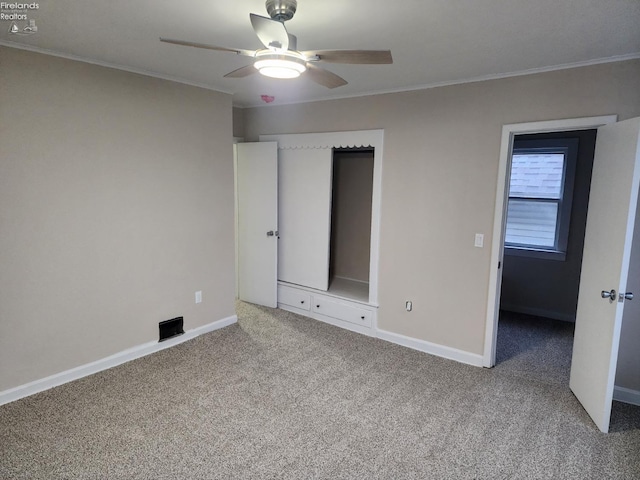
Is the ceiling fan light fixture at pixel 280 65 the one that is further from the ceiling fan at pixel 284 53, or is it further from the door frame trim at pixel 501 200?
the door frame trim at pixel 501 200

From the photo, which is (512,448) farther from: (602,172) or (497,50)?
(497,50)

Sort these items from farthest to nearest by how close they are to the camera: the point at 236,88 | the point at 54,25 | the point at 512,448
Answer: the point at 236,88 → the point at 512,448 → the point at 54,25

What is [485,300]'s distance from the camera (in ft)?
11.0

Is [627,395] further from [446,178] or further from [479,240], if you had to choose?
[446,178]

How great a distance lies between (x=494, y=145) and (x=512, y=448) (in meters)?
2.18

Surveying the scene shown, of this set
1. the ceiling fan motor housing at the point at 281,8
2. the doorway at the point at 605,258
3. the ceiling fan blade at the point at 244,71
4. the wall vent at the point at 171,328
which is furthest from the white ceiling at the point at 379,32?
the wall vent at the point at 171,328

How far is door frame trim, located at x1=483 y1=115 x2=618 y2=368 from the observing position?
2838 mm

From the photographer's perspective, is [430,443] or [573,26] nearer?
[573,26]

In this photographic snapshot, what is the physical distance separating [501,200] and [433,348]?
148 cm

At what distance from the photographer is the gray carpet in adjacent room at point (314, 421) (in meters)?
2.20

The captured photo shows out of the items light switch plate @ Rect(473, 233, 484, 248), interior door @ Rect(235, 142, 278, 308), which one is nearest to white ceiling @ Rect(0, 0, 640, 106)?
light switch plate @ Rect(473, 233, 484, 248)

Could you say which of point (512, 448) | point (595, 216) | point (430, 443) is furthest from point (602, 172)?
point (430, 443)

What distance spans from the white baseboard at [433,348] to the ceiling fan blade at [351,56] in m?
2.70

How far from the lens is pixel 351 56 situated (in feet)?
5.81
